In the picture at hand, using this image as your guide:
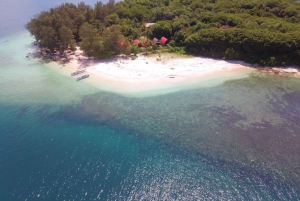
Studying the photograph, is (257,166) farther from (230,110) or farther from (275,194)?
(230,110)

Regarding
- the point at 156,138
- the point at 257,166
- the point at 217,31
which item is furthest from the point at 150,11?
the point at 257,166

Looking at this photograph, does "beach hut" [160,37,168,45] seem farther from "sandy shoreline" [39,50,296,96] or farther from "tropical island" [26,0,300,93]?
"sandy shoreline" [39,50,296,96]

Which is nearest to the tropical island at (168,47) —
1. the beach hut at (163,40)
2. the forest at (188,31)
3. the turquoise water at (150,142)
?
the forest at (188,31)

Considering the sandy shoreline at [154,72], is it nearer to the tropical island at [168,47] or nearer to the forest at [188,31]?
the tropical island at [168,47]

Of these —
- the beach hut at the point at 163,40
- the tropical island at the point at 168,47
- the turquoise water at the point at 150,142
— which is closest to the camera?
the turquoise water at the point at 150,142

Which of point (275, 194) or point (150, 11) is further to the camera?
point (150, 11)

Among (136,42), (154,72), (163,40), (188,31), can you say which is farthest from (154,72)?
(188,31)

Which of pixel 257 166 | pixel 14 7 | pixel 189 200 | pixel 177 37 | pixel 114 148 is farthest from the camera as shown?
pixel 14 7
